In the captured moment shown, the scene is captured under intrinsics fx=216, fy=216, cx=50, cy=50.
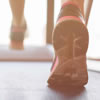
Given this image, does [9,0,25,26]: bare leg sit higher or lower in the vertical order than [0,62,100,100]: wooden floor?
higher

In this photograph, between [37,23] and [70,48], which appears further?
[37,23]

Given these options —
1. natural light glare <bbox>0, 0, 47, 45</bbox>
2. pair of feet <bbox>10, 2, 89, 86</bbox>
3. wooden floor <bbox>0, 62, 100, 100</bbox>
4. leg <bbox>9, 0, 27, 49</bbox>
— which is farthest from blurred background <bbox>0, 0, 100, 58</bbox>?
pair of feet <bbox>10, 2, 89, 86</bbox>

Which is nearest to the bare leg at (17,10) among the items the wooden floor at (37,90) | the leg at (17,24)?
the leg at (17,24)

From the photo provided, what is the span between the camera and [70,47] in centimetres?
71

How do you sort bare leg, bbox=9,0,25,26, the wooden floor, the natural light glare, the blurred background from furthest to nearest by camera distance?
the natural light glare → the blurred background → bare leg, bbox=9,0,25,26 → the wooden floor

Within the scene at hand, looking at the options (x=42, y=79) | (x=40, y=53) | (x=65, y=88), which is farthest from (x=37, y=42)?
(x=65, y=88)

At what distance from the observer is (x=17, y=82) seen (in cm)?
86

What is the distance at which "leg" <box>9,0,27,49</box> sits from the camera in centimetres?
103

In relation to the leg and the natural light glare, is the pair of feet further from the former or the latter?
the natural light glare

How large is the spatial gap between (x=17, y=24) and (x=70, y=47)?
1.52ft

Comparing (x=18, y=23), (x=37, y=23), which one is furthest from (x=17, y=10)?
(x=37, y=23)

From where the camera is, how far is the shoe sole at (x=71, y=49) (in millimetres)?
691

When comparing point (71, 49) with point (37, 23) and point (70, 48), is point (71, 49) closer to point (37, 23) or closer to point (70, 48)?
point (70, 48)

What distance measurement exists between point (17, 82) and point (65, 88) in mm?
206
